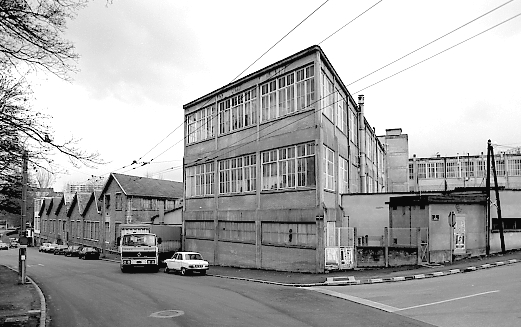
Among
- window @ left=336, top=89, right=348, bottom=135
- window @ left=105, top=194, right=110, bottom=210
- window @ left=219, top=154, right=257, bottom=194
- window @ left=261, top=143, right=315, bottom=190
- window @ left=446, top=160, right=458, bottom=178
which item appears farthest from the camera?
window @ left=446, top=160, right=458, bottom=178

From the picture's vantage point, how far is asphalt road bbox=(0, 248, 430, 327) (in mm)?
13461

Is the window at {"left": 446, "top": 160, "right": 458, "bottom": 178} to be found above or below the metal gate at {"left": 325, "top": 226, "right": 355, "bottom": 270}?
above

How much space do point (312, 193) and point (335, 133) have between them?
5.62m

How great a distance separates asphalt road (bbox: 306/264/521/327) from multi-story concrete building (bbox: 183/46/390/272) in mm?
6711

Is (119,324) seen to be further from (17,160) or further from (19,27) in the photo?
(19,27)

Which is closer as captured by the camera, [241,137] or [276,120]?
[276,120]

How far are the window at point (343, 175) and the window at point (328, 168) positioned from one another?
72.3 inches

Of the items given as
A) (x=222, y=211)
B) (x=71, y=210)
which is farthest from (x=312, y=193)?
(x=71, y=210)

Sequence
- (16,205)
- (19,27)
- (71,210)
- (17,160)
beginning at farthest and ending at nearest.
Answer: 1. (71,210)
2. (16,205)
3. (17,160)
4. (19,27)

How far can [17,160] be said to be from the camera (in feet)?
47.5

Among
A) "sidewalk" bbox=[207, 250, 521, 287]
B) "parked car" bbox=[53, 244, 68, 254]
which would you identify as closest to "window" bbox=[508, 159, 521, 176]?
"sidewalk" bbox=[207, 250, 521, 287]

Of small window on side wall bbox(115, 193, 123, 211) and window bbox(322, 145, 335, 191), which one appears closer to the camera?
window bbox(322, 145, 335, 191)

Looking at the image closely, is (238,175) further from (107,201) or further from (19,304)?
(107,201)

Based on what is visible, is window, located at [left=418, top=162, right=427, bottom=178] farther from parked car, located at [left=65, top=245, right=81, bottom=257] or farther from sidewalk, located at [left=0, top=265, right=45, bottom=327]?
sidewalk, located at [left=0, top=265, right=45, bottom=327]
